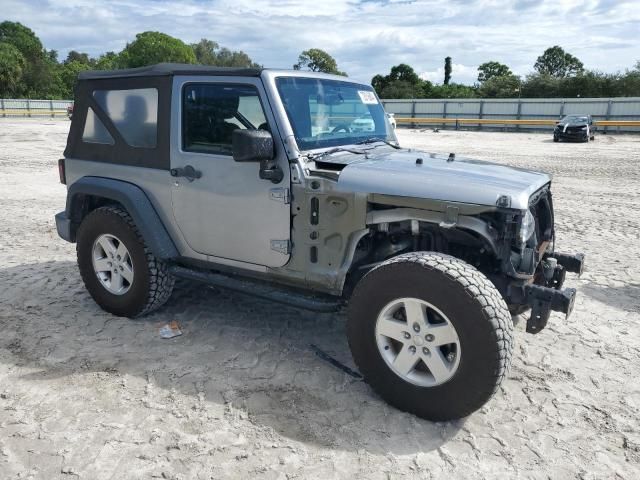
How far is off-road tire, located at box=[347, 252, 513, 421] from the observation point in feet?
9.60

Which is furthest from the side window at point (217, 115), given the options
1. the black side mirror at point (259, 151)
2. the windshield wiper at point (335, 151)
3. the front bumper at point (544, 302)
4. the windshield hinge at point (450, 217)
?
the front bumper at point (544, 302)

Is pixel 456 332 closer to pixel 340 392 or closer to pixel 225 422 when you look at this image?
pixel 340 392

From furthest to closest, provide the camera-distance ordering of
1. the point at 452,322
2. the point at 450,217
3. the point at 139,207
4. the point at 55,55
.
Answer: the point at 55,55, the point at 139,207, the point at 450,217, the point at 452,322

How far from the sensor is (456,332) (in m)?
3.00

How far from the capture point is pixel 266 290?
13.0 feet

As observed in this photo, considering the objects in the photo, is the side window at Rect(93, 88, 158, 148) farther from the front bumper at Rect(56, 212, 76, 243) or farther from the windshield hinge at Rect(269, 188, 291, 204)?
the windshield hinge at Rect(269, 188, 291, 204)

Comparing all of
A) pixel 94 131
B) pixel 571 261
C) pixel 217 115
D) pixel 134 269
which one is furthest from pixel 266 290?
pixel 571 261

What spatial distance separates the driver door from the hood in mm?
506

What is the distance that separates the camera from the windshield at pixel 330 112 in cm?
376

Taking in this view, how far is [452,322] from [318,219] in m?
1.12

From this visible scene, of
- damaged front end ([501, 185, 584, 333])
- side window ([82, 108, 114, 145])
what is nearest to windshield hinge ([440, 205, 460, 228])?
damaged front end ([501, 185, 584, 333])

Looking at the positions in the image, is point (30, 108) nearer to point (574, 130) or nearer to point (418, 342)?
point (574, 130)

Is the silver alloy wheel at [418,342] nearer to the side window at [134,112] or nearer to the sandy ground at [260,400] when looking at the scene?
→ the sandy ground at [260,400]

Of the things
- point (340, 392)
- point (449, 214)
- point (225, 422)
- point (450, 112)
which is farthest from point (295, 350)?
point (450, 112)
